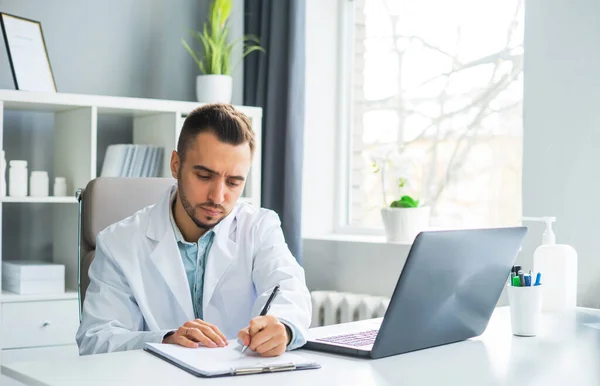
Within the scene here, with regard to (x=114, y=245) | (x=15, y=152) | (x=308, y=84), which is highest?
(x=308, y=84)

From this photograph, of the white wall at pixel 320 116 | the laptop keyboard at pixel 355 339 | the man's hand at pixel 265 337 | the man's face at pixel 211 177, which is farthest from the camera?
the white wall at pixel 320 116

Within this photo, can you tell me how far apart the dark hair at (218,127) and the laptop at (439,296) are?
47cm

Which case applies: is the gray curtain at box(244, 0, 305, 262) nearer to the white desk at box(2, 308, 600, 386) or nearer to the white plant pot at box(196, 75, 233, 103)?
the white plant pot at box(196, 75, 233, 103)

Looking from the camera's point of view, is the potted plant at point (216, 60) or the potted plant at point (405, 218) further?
the potted plant at point (216, 60)

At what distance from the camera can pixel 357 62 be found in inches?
138

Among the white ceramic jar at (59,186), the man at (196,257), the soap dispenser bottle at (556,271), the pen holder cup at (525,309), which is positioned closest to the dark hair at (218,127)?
the man at (196,257)

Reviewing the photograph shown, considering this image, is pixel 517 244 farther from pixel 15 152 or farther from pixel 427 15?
pixel 15 152

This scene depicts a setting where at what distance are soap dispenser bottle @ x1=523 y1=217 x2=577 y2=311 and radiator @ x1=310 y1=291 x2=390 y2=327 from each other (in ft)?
3.21

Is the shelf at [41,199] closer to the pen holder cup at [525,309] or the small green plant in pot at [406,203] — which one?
the small green plant in pot at [406,203]

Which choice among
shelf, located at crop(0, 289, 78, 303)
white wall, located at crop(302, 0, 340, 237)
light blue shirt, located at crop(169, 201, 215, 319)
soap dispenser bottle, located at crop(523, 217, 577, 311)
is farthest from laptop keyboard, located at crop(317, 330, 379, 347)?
white wall, located at crop(302, 0, 340, 237)

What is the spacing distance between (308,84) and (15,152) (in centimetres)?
127

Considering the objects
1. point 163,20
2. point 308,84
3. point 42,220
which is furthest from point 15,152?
point 308,84

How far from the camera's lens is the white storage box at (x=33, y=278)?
2.80 m

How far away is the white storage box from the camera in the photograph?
9.18 ft
